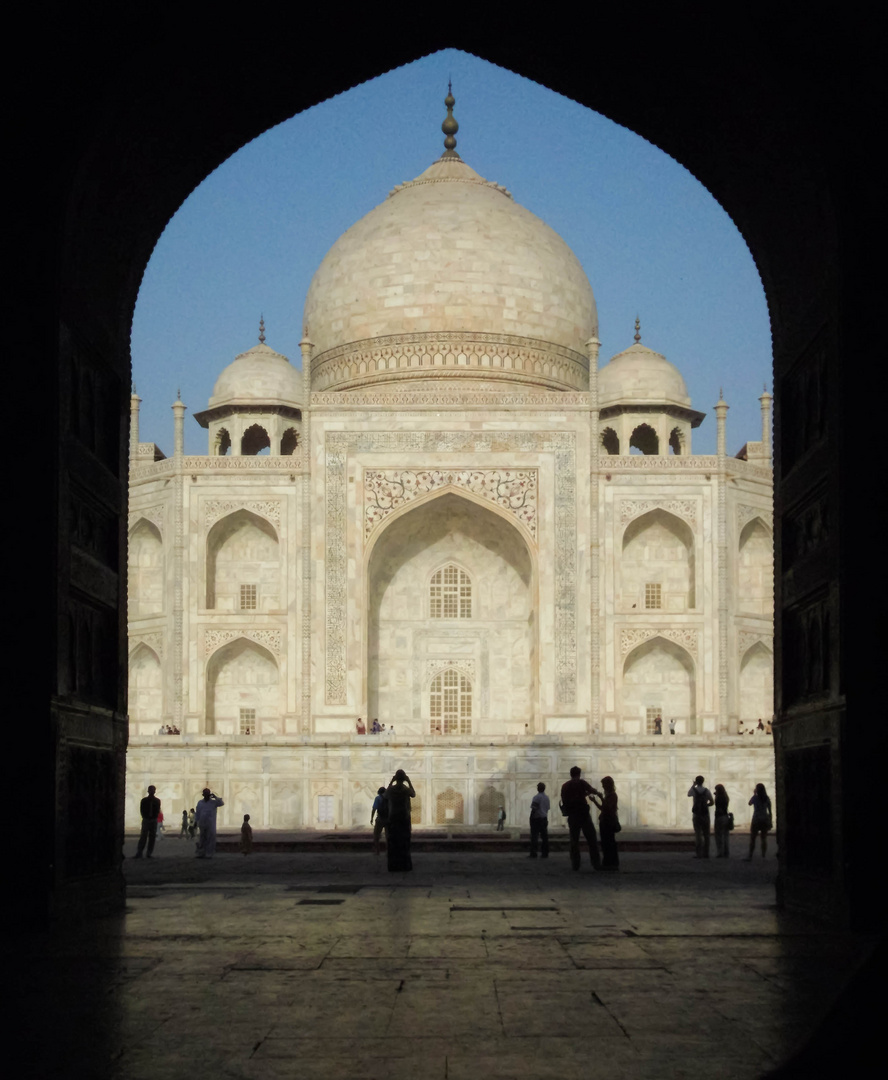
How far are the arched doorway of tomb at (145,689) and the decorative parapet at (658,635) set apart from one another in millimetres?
10063

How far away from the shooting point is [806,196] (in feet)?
26.7

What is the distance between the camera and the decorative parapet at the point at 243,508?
32.2m

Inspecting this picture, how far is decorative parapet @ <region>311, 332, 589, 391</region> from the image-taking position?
115 ft

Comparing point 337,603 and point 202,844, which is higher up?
point 337,603

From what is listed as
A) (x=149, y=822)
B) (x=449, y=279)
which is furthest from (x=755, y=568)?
(x=149, y=822)

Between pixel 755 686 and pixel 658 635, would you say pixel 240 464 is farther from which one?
pixel 755 686

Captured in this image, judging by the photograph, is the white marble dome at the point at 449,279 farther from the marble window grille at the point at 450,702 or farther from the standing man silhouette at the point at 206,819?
the standing man silhouette at the point at 206,819

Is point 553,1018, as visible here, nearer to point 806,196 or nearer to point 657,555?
point 806,196

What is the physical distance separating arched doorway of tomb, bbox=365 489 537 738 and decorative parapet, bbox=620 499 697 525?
7.64 ft

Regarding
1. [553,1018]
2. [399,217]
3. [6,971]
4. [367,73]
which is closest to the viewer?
[553,1018]

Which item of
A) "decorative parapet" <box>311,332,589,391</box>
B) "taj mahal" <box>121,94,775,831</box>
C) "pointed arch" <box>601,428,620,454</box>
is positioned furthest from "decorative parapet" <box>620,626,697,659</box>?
"decorative parapet" <box>311,332,589,391</box>

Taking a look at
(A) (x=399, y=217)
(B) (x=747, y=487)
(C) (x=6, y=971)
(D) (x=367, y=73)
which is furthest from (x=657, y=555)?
(C) (x=6, y=971)

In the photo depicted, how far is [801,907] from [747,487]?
2498 centimetres

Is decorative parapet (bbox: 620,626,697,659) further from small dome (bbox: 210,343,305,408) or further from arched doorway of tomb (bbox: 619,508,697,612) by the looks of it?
small dome (bbox: 210,343,305,408)
